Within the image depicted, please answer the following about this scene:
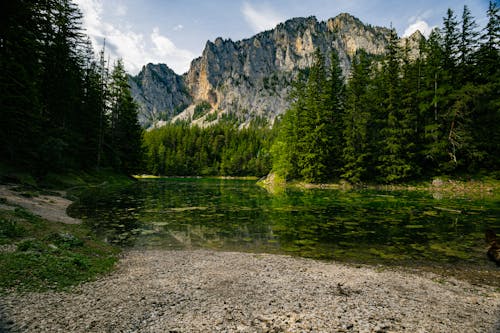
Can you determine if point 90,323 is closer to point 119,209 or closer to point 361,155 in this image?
point 119,209

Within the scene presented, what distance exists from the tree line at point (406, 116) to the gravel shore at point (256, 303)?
4033 cm

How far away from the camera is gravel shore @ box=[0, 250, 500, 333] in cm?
546

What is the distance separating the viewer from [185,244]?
43.3ft

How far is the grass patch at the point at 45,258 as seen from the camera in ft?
23.0

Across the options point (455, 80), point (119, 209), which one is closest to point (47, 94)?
point (119, 209)

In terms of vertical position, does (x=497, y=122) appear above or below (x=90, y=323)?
above

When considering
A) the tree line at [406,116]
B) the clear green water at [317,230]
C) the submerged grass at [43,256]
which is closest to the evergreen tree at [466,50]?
the tree line at [406,116]

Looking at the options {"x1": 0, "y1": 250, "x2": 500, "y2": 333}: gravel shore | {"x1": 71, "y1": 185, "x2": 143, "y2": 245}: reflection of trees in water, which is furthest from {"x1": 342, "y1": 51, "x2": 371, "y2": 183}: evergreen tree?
{"x1": 0, "y1": 250, "x2": 500, "y2": 333}: gravel shore

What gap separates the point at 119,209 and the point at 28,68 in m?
20.6

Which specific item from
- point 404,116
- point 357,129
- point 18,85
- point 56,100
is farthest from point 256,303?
point 404,116

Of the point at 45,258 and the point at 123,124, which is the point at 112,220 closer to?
the point at 45,258

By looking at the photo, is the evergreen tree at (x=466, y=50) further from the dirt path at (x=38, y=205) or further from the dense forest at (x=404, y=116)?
the dirt path at (x=38, y=205)

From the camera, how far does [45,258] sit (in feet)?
27.1

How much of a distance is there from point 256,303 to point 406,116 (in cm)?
4817
